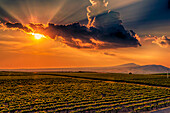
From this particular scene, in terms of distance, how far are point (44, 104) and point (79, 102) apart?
6.41 metres

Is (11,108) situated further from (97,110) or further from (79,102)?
(97,110)

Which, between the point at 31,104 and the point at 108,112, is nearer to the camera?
the point at 108,112

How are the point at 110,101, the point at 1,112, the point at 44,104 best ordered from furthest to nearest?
the point at 110,101 → the point at 44,104 → the point at 1,112

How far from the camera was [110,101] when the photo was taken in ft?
103

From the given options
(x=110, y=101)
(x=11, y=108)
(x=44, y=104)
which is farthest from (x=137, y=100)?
(x=11, y=108)

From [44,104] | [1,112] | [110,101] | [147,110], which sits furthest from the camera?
[110,101]

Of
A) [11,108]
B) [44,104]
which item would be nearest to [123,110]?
[44,104]

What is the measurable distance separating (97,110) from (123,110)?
13.7 ft

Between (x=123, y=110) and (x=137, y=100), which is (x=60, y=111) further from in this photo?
(x=137, y=100)

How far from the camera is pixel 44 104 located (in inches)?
1117

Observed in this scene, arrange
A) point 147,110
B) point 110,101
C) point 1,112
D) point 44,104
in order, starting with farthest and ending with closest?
point 110,101 → point 44,104 → point 147,110 → point 1,112

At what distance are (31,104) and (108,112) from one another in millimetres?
14183

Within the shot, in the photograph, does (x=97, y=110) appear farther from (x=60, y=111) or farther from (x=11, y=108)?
(x=11, y=108)

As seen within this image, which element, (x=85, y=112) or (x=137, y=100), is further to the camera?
(x=137, y=100)
